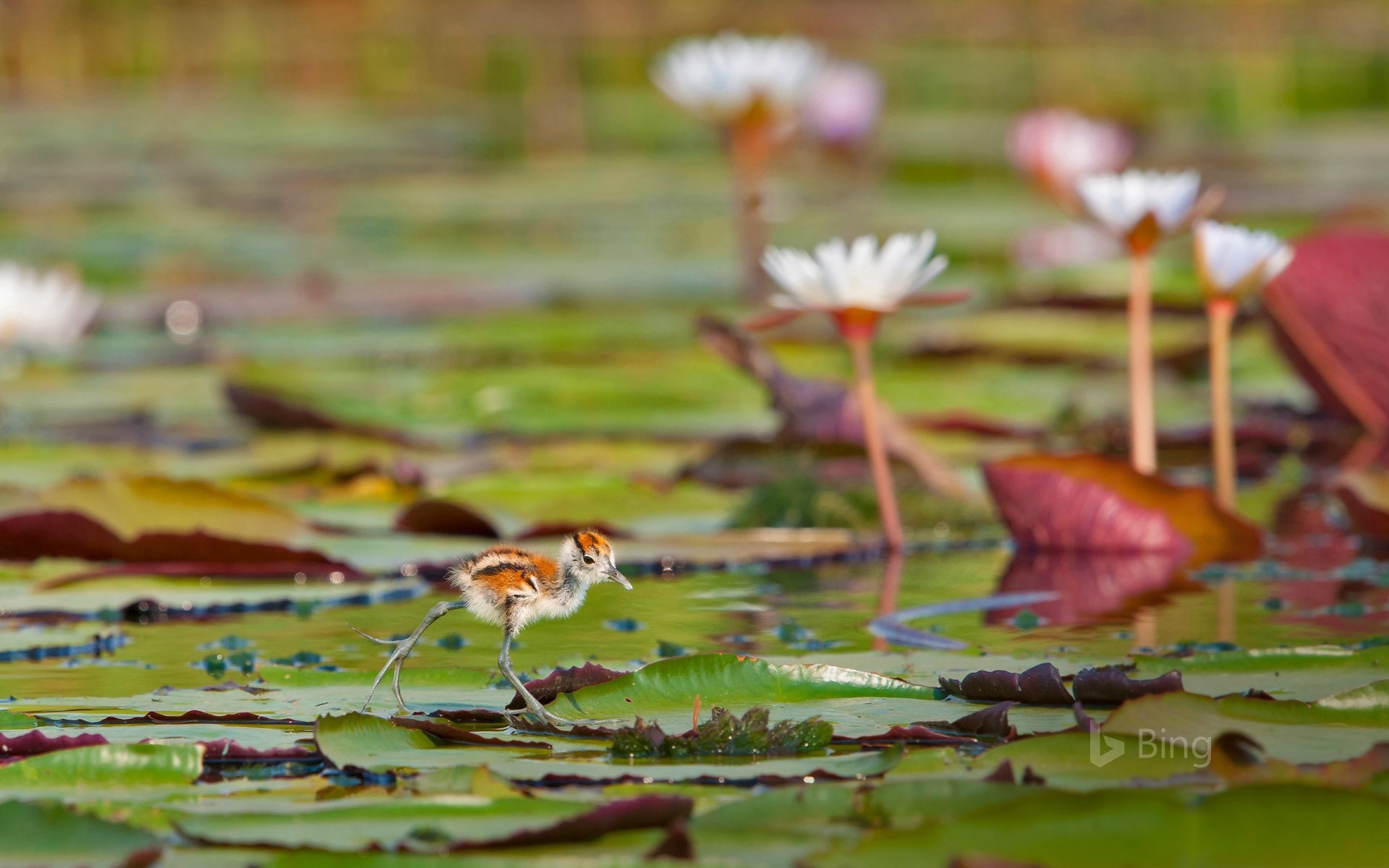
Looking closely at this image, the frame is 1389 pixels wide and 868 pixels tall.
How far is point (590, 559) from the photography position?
106 inches

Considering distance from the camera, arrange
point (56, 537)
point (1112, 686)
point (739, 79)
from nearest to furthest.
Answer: point (1112, 686) < point (56, 537) < point (739, 79)

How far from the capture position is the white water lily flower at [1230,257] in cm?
378

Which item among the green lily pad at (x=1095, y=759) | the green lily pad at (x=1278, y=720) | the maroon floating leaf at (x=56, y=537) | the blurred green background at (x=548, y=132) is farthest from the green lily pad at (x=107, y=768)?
the blurred green background at (x=548, y=132)

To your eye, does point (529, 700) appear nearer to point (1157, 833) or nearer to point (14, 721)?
point (14, 721)

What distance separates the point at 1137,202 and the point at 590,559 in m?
1.67

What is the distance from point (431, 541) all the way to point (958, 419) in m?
1.90

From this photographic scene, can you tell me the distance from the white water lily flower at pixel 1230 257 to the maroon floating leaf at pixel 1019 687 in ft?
4.76

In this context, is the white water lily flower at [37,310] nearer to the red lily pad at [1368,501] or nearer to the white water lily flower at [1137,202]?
the white water lily flower at [1137,202]

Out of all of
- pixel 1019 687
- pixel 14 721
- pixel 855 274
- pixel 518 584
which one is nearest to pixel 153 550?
pixel 14 721

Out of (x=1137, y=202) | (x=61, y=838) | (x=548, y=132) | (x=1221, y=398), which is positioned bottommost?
(x=61, y=838)

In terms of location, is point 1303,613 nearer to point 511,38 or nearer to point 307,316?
point 307,316

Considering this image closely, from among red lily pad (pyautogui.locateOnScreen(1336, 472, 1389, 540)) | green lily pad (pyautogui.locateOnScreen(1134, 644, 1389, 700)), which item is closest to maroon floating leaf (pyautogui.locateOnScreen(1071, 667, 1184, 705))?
green lily pad (pyautogui.locateOnScreen(1134, 644, 1389, 700))

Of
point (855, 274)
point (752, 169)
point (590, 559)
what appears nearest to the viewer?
point (590, 559)

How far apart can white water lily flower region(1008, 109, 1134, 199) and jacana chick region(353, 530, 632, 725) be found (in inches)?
253
